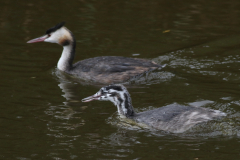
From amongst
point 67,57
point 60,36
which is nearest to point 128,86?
point 67,57

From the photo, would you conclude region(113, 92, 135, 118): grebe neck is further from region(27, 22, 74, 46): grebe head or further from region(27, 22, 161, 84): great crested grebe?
region(27, 22, 74, 46): grebe head

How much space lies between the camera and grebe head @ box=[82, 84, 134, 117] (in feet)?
28.7

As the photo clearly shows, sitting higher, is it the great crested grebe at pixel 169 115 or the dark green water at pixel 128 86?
the great crested grebe at pixel 169 115

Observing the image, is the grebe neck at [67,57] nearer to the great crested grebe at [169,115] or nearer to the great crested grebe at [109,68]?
the great crested grebe at [109,68]

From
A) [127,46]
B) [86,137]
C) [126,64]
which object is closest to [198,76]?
[126,64]

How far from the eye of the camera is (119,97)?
28.9 ft

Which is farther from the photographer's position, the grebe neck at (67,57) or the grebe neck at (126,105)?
the grebe neck at (67,57)

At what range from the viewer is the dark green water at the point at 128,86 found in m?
7.54

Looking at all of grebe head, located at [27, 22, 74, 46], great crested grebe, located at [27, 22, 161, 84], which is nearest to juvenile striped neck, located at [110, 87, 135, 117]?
great crested grebe, located at [27, 22, 161, 84]

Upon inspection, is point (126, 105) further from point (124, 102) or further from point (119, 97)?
point (119, 97)

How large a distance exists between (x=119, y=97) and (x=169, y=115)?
101 cm

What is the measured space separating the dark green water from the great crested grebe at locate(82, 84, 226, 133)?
0.18 m

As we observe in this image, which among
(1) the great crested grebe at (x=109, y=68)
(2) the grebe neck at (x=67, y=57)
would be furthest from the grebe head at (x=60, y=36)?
(1) the great crested grebe at (x=109, y=68)

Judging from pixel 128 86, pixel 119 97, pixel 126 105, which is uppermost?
pixel 119 97
